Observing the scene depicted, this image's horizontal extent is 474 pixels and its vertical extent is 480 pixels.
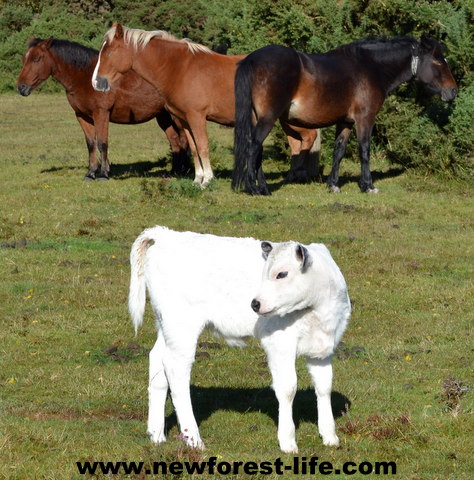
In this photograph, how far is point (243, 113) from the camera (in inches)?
672

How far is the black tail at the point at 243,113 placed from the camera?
55.6 ft

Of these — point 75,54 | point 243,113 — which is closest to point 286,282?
point 243,113

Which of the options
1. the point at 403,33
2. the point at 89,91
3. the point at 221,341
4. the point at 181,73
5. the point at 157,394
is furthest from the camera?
the point at 403,33

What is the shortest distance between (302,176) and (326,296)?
1249 cm

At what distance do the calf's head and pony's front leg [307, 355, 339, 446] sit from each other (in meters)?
0.48

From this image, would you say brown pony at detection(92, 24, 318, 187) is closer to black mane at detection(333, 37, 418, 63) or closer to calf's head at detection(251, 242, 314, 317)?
black mane at detection(333, 37, 418, 63)

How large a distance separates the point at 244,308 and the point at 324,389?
0.77m

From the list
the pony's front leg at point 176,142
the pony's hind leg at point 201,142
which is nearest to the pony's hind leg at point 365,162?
the pony's hind leg at point 201,142

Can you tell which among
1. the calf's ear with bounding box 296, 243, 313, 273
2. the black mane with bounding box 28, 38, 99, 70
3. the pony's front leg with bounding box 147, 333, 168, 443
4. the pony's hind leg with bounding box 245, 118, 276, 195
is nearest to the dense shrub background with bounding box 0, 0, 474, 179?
the pony's hind leg with bounding box 245, 118, 276, 195

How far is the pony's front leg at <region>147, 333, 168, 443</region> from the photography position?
717 centimetres

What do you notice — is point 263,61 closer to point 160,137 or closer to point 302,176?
point 302,176

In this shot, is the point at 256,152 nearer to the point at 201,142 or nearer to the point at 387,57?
the point at 201,142

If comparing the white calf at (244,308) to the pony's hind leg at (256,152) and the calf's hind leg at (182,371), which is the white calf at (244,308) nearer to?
the calf's hind leg at (182,371)

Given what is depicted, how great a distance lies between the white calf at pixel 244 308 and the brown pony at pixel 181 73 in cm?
1072
